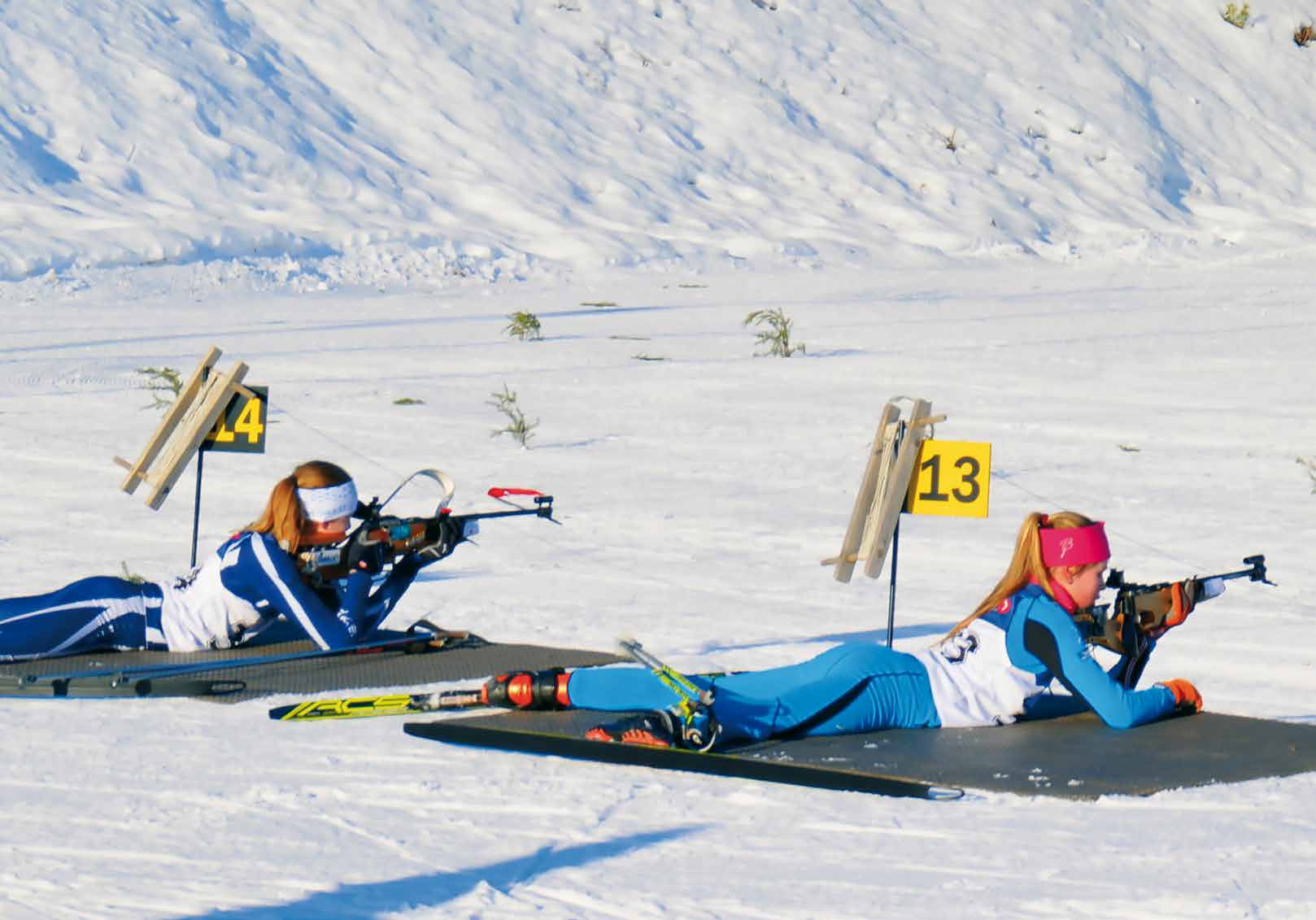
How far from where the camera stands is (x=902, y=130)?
2797cm

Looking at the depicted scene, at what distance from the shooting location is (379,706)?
652 centimetres

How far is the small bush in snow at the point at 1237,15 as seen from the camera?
33.5m

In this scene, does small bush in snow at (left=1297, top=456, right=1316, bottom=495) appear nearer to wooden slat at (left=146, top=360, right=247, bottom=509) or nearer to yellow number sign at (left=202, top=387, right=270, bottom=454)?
yellow number sign at (left=202, top=387, right=270, bottom=454)

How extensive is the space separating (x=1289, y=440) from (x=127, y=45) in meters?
15.7

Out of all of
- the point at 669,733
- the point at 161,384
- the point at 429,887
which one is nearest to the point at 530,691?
the point at 669,733

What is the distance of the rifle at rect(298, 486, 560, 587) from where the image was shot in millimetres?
7441

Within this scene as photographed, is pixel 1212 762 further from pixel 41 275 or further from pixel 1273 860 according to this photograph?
pixel 41 275

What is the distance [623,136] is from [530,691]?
2035 cm

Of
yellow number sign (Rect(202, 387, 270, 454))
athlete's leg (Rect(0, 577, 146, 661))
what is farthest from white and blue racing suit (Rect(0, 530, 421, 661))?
yellow number sign (Rect(202, 387, 270, 454))

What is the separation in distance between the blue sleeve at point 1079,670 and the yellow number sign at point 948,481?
53.7 inches

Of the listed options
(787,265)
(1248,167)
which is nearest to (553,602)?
(787,265)

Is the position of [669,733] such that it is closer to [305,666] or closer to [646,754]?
[646,754]

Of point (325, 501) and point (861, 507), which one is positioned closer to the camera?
point (325, 501)

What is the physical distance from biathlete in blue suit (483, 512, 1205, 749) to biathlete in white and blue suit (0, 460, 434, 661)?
3.80 ft
